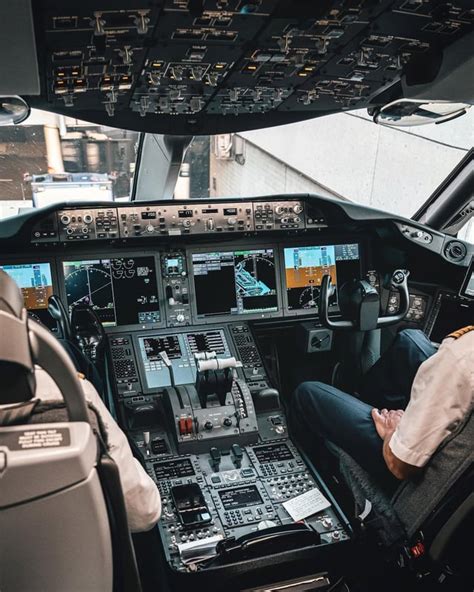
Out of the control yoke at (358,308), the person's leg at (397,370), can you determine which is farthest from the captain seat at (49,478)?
the person's leg at (397,370)

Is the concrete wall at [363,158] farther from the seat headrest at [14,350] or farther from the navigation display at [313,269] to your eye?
the seat headrest at [14,350]

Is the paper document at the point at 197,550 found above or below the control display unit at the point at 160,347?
below

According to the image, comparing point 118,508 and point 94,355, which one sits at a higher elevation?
point 118,508

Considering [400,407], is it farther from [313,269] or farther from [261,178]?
[261,178]

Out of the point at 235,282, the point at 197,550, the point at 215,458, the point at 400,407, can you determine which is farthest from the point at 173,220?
the point at 197,550

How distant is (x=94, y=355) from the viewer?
242cm

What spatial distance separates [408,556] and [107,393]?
1.49 metres

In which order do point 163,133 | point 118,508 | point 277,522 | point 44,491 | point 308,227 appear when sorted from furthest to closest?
point 308,227
point 163,133
point 277,522
point 118,508
point 44,491

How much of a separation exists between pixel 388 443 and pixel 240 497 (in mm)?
717

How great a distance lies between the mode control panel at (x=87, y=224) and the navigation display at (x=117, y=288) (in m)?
0.16

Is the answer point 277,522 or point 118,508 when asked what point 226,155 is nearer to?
point 277,522

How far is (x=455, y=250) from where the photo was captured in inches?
116

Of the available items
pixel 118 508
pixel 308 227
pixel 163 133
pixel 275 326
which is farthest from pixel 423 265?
pixel 118 508

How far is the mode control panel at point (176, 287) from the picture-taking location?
2.85m
